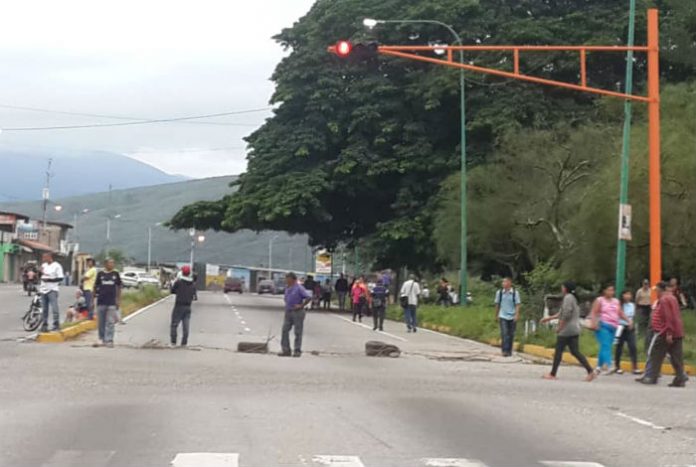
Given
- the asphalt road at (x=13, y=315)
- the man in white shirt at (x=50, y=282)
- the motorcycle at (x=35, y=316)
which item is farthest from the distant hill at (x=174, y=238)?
the man in white shirt at (x=50, y=282)

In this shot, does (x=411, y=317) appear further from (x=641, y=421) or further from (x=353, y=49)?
(x=641, y=421)

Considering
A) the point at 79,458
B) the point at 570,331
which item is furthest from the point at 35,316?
the point at 79,458

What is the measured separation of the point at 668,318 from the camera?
18.5 m

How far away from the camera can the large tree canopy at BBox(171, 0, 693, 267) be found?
146 ft

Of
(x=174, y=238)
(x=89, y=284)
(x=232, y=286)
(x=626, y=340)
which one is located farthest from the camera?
(x=174, y=238)

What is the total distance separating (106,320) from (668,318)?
432 inches

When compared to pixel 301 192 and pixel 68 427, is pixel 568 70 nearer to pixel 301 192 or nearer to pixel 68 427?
pixel 301 192

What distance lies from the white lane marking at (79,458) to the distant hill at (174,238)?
113 metres

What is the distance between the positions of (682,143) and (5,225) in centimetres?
7967

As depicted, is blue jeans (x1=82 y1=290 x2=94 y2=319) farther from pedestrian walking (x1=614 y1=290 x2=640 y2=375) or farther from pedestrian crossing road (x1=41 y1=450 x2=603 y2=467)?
pedestrian crossing road (x1=41 y1=450 x2=603 y2=467)

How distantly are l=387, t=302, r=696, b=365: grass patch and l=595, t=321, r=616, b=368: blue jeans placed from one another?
2488 mm

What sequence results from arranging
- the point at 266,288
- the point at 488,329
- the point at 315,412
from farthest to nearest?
the point at 266,288
the point at 488,329
the point at 315,412

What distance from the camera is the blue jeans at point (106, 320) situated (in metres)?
21.8

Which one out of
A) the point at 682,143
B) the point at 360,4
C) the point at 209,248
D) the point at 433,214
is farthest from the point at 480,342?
the point at 209,248
